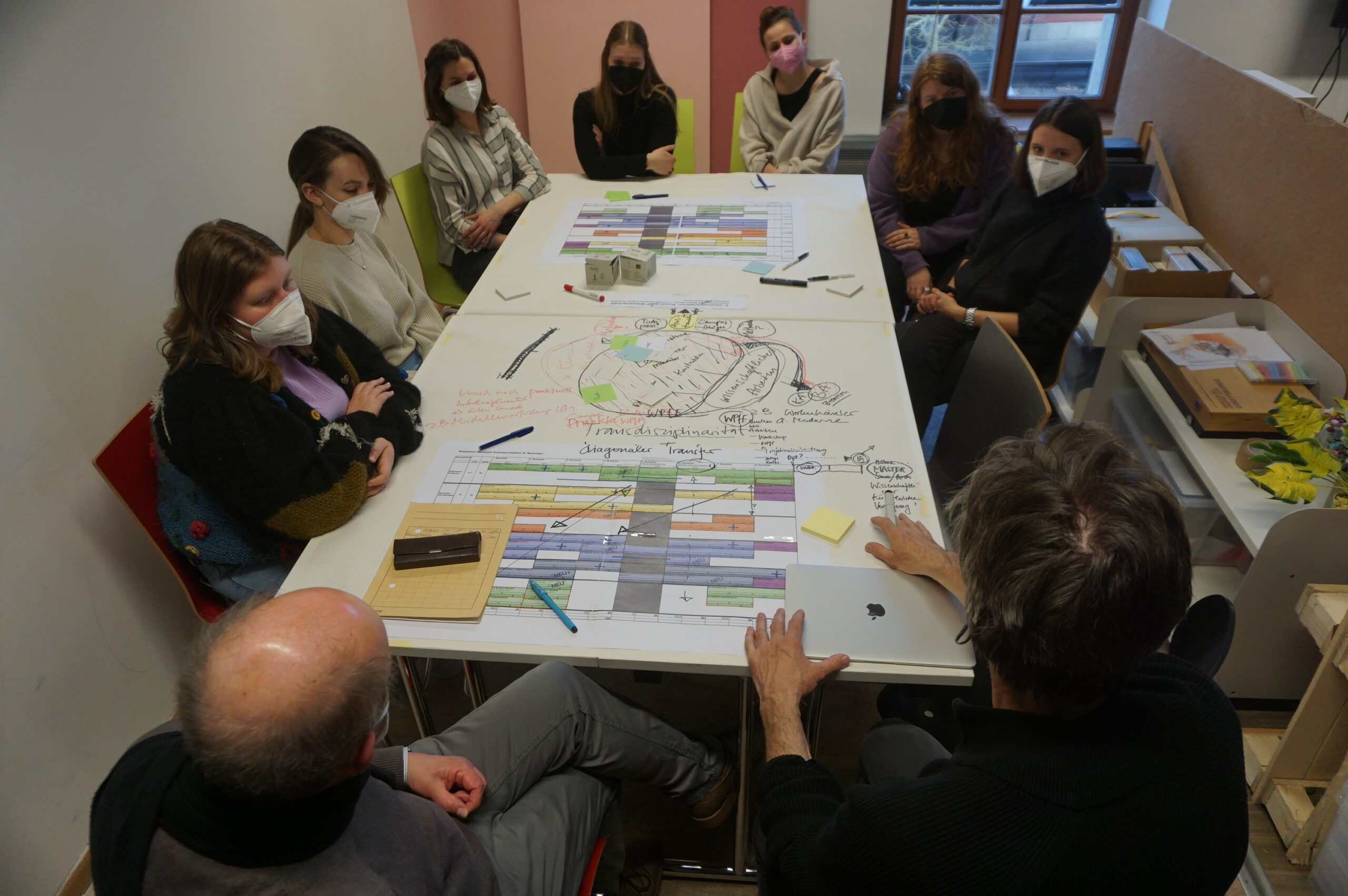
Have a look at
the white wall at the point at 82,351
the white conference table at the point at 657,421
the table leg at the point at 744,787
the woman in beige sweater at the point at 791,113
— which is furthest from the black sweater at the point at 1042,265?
the white wall at the point at 82,351

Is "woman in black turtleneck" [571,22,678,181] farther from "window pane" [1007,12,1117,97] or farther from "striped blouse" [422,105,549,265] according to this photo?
"window pane" [1007,12,1117,97]

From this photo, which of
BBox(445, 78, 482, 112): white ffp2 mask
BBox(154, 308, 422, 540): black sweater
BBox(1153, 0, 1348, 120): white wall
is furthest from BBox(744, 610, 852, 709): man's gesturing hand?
BBox(1153, 0, 1348, 120): white wall

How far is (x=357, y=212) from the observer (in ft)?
7.45

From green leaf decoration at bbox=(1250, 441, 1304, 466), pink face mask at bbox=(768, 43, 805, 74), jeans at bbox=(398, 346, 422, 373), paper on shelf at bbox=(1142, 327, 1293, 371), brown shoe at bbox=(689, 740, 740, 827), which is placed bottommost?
brown shoe at bbox=(689, 740, 740, 827)

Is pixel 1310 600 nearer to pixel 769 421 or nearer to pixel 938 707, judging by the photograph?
pixel 938 707

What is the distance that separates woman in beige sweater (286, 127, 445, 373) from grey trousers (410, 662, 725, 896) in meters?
1.21

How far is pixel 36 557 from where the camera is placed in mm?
1796

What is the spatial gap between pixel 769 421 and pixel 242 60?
7.44 feet

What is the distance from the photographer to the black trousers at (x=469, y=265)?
3205mm

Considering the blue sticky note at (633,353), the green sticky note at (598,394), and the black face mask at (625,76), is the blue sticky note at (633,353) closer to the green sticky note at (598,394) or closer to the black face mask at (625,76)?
the green sticky note at (598,394)

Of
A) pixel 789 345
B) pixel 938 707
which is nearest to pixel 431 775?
pixel 938 707

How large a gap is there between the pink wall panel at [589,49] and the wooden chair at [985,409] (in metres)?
3.01

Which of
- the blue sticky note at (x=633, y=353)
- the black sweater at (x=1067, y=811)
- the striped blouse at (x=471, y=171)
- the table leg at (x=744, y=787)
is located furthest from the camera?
the striped blouse at (x=471, y=171)

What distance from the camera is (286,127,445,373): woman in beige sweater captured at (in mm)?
2223
